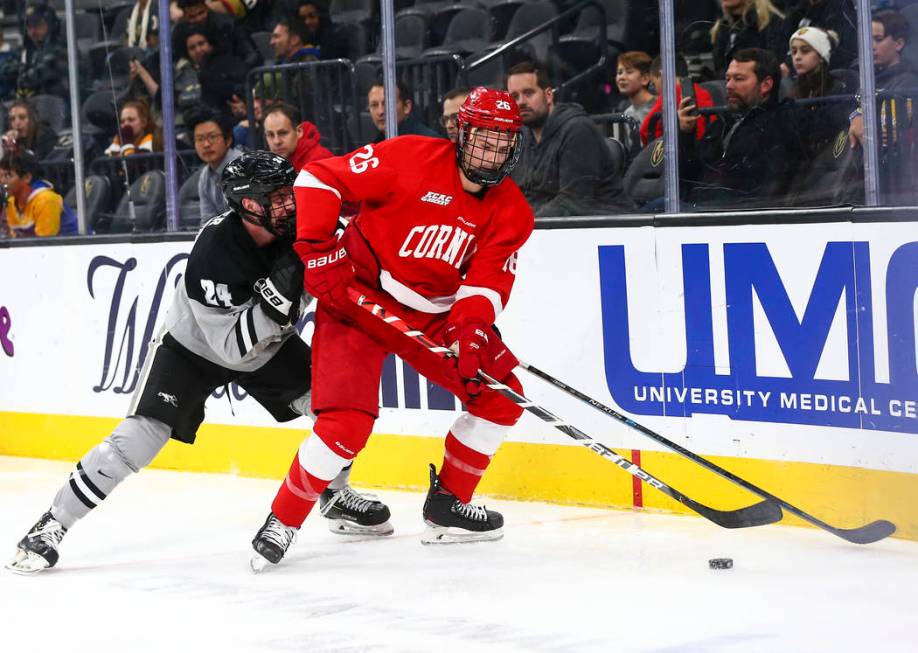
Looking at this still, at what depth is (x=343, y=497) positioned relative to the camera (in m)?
3.95

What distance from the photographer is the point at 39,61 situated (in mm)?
5672

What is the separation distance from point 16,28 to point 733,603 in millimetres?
4069

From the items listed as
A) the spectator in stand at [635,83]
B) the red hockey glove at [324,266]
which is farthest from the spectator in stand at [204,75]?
the red hockey glove at [324,266]

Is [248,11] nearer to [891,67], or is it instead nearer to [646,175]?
[646,175]

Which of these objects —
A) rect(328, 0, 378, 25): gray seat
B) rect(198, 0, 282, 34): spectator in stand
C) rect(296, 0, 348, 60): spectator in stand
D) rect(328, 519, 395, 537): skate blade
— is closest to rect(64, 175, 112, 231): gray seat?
rect(198, 0, 282, 34): spectator in stand

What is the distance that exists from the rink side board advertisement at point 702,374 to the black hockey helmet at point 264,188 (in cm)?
39

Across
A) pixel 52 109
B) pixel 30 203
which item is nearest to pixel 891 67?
pixel 52 109

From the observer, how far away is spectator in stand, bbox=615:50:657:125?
4.20 m

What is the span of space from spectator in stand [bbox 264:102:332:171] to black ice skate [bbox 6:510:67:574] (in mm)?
1765

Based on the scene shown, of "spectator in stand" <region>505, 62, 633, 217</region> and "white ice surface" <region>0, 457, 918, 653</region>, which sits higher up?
"spectator in stand" <region>505, 62, 633, 217</region>

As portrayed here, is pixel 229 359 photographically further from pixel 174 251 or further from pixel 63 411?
pixel 63 411

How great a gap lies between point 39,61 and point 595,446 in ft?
11.0

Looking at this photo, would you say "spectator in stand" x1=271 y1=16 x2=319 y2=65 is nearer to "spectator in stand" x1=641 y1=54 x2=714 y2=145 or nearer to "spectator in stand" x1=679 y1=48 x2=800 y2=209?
"spectator in stand" x1=641 y1=54 x2=714 y2=145

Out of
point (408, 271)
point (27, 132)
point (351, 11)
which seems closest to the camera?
point (408, 271)
